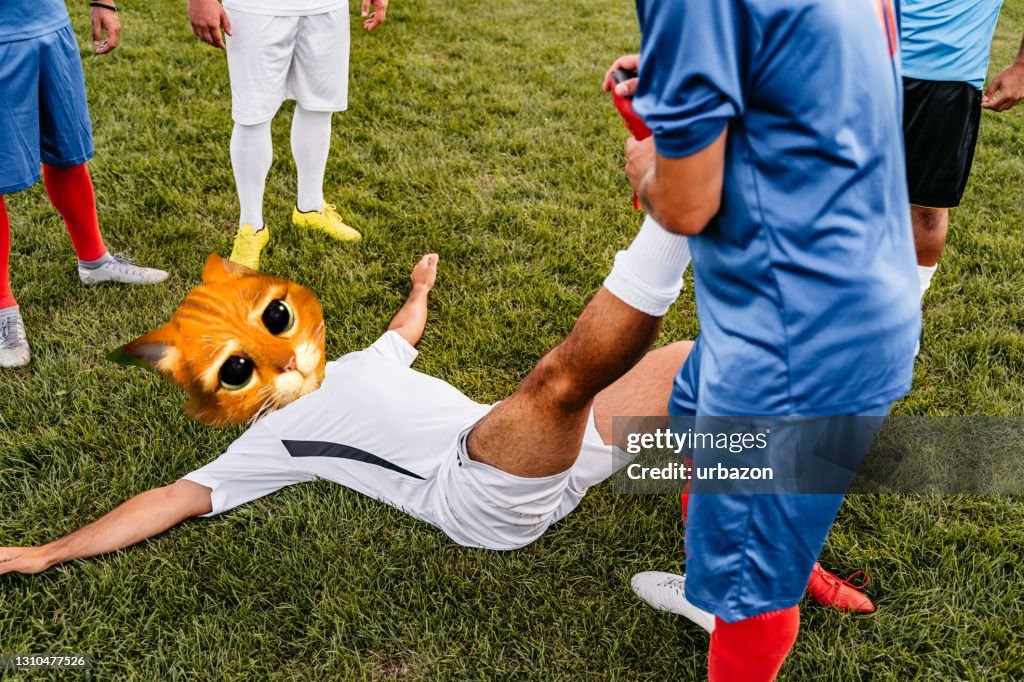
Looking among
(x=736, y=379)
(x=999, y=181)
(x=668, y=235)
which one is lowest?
(x=999, y=181)

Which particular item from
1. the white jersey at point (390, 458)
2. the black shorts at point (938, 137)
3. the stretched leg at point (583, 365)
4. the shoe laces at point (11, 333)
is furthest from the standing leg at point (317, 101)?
the black shorts at point (938, 137)

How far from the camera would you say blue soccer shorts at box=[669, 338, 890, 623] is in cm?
144

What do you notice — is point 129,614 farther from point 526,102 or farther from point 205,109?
point 526,102

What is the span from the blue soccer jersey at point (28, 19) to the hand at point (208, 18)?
0.42m

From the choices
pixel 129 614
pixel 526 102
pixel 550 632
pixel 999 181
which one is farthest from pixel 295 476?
pixel 999 181

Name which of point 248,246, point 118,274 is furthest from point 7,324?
point 248,246

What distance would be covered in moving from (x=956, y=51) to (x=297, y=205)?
2605 millimetres

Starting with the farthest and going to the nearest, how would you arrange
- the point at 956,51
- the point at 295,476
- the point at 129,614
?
the point at 956,51 → the point at 295,476 → the point at 129,614

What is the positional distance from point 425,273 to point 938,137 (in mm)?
1891

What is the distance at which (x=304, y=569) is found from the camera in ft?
7.27

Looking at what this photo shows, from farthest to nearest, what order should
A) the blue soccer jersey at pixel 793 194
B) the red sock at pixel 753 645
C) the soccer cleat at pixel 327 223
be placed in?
the soccer cleat at pixel 327 223
the red sock at pixel 753 645
the blue soccer jersey at pixel 793 194

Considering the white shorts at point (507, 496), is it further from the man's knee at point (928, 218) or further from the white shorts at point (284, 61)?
the white shorts at point (284, 61)

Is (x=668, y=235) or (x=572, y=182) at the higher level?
(x=668, y=235)

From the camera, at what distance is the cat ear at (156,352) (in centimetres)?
195
